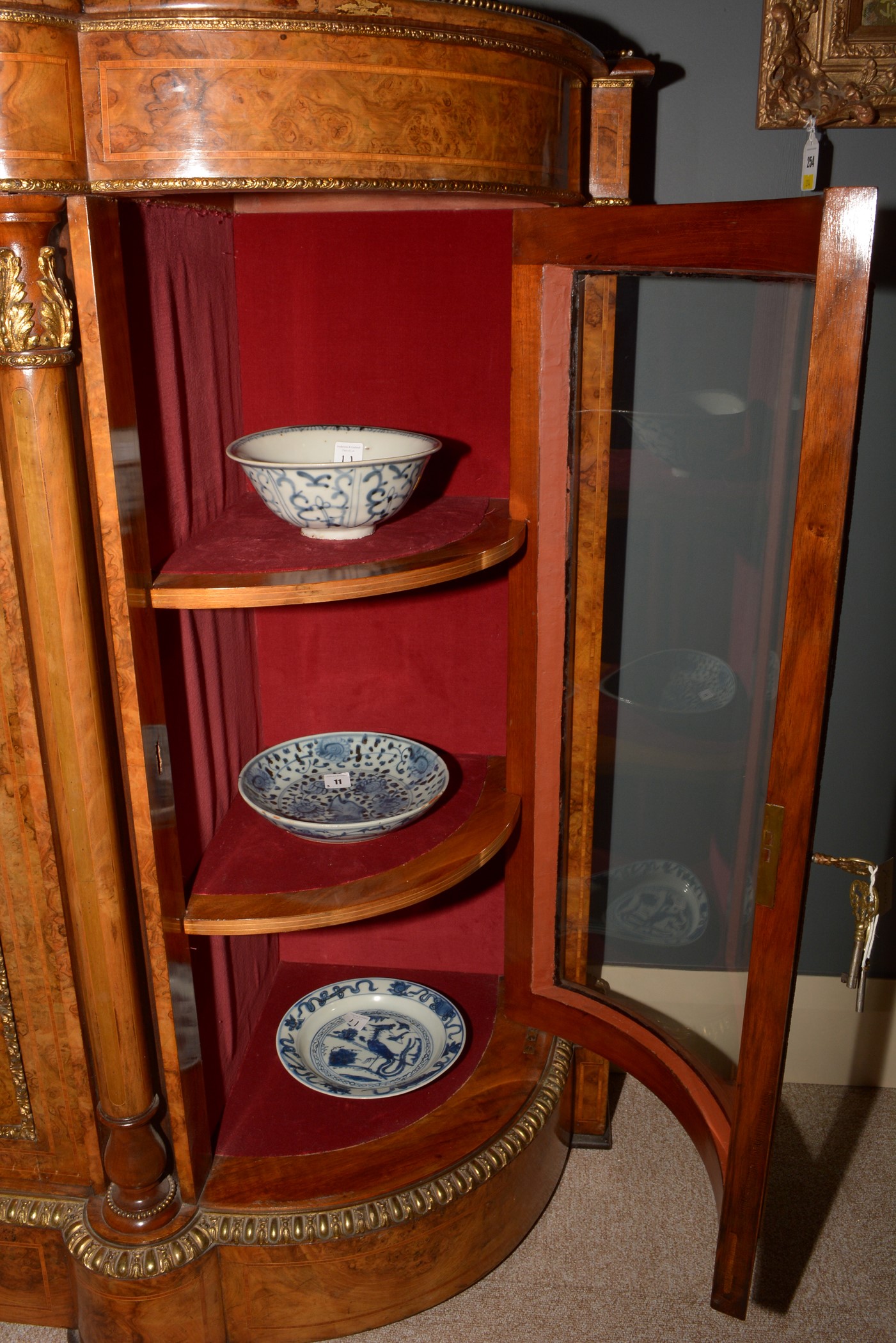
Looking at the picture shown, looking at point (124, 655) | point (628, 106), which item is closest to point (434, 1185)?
point (124, 655)

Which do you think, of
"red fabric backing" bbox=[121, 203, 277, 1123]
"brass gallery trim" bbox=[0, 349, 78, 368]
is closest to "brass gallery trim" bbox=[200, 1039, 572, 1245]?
"red fabric backing" bbox=[121, 203, 277, 1123]

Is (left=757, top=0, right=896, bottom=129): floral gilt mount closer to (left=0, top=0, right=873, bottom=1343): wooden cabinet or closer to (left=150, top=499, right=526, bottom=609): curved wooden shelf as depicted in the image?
(left=0, top=0, right=873, bottom=1343): wooden cabinet

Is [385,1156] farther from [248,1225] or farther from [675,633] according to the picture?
[675,633]

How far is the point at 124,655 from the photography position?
115 centimetres

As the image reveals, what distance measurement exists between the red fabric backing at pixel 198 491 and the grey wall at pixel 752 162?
0.65 m

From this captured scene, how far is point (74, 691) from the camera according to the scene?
3.76ft

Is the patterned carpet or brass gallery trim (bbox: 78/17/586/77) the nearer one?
brass gallery trim (bbox: 78/17/586/77)

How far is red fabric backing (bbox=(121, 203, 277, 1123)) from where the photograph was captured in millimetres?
1243

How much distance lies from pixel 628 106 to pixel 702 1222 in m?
1.64

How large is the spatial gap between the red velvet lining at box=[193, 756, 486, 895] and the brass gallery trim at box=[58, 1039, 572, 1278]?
42 centimetres

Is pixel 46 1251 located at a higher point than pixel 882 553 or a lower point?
lower

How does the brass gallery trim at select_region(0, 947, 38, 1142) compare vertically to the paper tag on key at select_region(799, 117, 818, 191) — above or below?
below

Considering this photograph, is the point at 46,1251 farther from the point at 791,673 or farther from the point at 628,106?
the point at 628,106

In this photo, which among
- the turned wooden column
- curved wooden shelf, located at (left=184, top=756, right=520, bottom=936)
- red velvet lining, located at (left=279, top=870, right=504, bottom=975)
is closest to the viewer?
the turned wooden column
